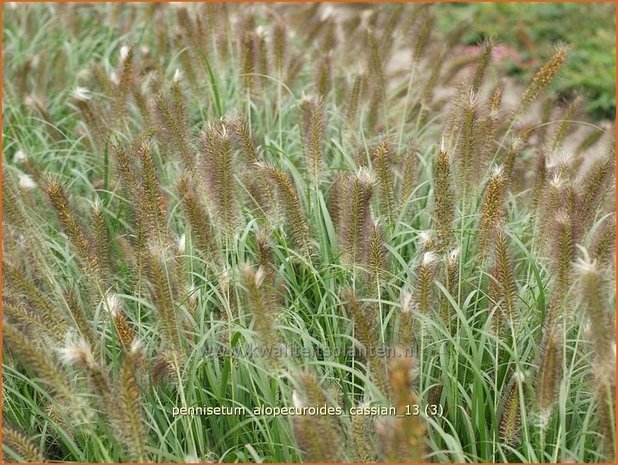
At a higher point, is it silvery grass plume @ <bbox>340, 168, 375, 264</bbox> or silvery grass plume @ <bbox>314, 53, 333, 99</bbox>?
silvery grass plume @ <bbox>314, 53, 333, 99</bbox>

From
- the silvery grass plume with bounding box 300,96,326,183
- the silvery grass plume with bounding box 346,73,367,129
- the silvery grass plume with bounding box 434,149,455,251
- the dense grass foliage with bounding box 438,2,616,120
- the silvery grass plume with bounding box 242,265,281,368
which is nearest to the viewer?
the silvery grass plume with bounding box 242,265,281,368

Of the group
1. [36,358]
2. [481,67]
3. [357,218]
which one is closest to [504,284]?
[357,218]

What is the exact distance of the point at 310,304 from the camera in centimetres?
341

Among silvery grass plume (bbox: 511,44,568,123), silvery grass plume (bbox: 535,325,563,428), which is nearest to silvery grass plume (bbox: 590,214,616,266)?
silvery grass plume (bbox: 535,325,563,428)

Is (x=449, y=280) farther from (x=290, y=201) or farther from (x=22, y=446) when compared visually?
(x=22, y=446)

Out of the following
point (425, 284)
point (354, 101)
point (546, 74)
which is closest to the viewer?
point (425, 284)

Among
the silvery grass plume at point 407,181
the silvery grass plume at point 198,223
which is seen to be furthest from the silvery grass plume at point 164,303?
the silvery grass plume at point 407,181

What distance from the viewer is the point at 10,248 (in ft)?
10.1

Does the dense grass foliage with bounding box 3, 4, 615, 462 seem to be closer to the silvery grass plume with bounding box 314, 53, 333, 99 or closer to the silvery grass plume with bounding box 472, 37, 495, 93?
the silvery grass plume with bounding box 472, 37, 495, 93

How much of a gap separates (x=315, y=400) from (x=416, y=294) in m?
0.66

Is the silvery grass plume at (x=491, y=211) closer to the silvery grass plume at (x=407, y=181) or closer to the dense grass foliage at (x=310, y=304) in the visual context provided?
the dense grass foliage at (x=310, y=304)

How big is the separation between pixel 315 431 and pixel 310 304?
1.39 metres

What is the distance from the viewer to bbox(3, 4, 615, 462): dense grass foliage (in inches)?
94.1

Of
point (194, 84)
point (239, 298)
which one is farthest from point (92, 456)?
point (194, 84)
